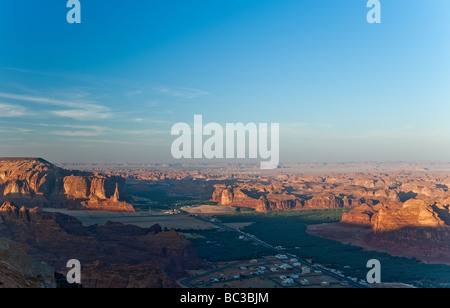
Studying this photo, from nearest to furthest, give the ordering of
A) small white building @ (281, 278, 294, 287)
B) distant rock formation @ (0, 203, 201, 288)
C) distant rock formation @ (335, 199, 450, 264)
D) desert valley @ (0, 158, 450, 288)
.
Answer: distant rock formation @ (0, 203, 201, 288), desert valley @ (0, 158, 450, 288), small white building @ (281, 278, 294, 287), distant rock formation @ (335, 199, 450, 264)

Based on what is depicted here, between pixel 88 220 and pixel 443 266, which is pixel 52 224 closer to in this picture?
pixel 88 220

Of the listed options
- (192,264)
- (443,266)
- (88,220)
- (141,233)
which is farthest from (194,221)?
(443,266)

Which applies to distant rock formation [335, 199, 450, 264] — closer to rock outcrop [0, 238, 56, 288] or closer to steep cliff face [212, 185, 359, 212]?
steep cliff face [212, 185, 359, 212]

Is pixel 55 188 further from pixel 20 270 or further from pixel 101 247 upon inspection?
A: pixel 20 270

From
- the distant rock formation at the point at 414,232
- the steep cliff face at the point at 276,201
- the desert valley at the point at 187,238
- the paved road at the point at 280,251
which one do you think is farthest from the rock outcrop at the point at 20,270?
the steep cliff face at the point at 276,201

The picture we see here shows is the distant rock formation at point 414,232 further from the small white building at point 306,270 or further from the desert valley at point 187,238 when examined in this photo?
the small white building at point 306,270

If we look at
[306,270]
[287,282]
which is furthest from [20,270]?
[306,270]

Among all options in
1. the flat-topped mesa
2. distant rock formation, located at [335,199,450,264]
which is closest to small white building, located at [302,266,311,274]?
→ distant rock formation, located at [335,199,450,264]
